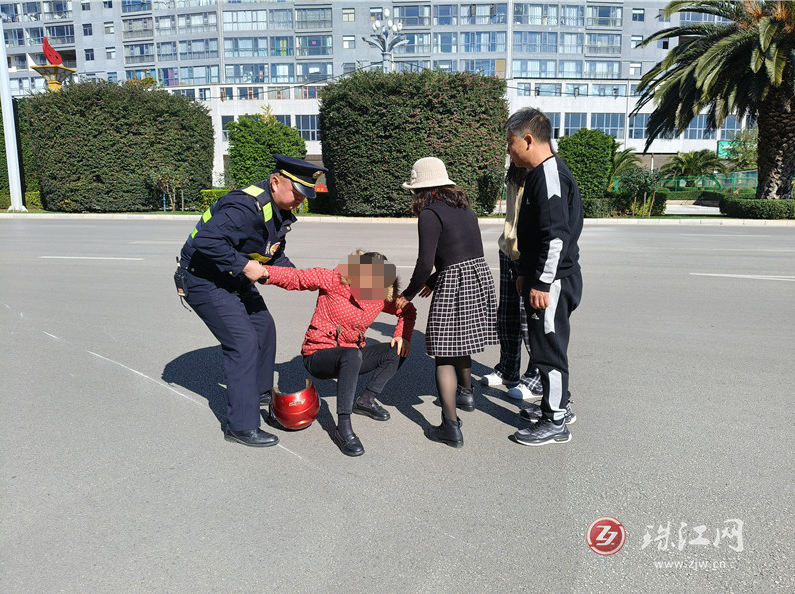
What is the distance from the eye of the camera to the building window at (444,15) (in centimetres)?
6669

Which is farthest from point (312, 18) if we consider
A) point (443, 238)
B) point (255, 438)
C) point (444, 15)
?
point (255, 438)

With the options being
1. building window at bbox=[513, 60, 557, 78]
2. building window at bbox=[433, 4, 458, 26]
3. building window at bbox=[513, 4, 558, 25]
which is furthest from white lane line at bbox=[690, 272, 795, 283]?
building window at bbox=[513, 4, 558, 25]

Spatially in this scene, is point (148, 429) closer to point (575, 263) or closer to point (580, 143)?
point (575, 263)

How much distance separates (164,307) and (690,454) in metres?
6.22

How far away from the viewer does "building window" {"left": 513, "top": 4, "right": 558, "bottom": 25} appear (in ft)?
220

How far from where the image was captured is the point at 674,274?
32.5 ft

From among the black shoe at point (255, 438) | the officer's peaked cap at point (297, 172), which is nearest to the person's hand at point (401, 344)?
Result: the black shoe at point (255, 438)

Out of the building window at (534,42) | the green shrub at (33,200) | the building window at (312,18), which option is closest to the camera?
the green shrub at (33,200)

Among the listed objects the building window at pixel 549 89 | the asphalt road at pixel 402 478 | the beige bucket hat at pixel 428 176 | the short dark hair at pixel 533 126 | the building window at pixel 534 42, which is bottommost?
the asphalt road at pixel 402 478

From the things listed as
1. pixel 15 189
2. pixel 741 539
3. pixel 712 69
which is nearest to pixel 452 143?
pixel 712 69

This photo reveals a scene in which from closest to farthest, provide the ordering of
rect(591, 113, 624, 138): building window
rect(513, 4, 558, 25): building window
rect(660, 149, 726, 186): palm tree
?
rect(660, 149, 726, 186): palm tree
rect(591, 113, 624, 138): building window
rect(513, 4, 558, 25): building window

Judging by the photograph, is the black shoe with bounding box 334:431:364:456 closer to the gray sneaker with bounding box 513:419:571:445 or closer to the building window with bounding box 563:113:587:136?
the gray sneaker with bounding box 513:419:571:445

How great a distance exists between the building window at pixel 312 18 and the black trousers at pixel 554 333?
70546 millimetres

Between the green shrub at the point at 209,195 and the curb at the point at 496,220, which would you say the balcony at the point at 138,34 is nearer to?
the green shrub at the point at 209,195
